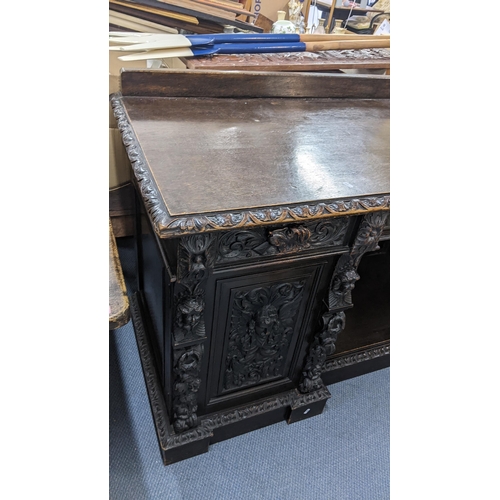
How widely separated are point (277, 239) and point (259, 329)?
0.30m

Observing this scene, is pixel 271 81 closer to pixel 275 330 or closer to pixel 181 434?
pixel 275 330

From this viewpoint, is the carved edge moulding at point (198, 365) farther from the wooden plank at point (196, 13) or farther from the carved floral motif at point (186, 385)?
the wooden plank at point (196, 13)

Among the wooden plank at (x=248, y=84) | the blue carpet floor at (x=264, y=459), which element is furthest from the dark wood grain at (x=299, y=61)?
the blue carpet floor at (x=264, y=459)

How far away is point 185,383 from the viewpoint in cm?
89

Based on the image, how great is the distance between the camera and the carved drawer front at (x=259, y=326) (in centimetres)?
83

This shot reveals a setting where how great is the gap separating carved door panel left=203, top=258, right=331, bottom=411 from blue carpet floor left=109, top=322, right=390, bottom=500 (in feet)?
0.58

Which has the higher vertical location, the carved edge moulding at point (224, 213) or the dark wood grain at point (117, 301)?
the carved edge moulding at point (224, 213)

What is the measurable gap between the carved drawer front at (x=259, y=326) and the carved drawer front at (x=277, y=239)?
3.2 inches

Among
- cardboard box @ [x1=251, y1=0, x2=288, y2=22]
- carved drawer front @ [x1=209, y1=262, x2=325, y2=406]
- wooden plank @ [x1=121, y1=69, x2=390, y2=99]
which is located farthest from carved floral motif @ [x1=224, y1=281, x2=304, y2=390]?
cardboard box @ [x1=251, y1=0, x2=288, y2=22]

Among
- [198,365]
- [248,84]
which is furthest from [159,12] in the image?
[198,365]

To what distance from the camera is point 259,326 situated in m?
0.90

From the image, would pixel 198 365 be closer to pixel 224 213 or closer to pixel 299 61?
pixel 224 213

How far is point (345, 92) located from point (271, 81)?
10.1 inches

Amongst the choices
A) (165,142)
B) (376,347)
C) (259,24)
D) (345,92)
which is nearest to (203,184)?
(165,142)
